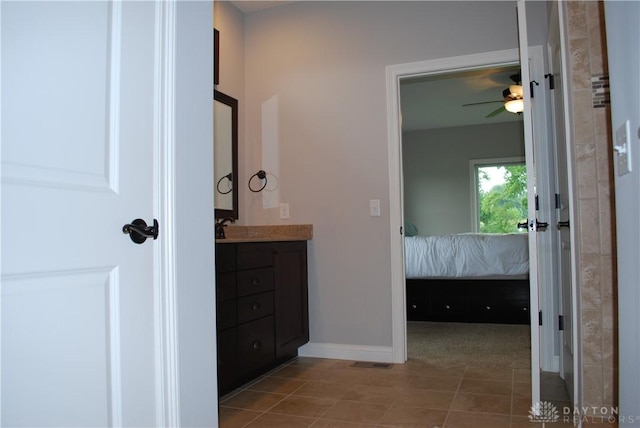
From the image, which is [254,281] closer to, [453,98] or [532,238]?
[532,238]

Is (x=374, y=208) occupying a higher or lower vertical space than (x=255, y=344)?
higher

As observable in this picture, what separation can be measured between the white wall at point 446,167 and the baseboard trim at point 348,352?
484 centimetres

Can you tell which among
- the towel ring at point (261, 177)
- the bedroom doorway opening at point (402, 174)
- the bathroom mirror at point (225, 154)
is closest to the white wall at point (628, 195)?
the bedroom doorway opening at point (402, 174)

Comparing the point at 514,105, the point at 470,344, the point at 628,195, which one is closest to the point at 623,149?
the point at 628,195

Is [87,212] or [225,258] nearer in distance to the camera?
[87,212]

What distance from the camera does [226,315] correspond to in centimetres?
257

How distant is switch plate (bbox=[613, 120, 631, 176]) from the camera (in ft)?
3.36

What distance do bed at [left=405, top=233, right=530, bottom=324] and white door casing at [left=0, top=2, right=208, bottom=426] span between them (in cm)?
375

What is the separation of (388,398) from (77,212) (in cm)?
209

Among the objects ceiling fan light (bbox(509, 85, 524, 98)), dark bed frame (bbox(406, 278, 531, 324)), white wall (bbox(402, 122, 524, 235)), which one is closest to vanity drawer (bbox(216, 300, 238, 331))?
dark bed frame (bbox(406, 278, 531, 324))

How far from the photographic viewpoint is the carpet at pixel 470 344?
339 cm

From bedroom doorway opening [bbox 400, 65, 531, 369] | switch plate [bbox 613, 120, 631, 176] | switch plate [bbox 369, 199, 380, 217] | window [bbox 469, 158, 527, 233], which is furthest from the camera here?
window [bbox 469, 158, 527, 233]

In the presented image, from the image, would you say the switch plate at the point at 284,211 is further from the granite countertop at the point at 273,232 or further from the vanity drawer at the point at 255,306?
the vanity drawer at the point at 255,306

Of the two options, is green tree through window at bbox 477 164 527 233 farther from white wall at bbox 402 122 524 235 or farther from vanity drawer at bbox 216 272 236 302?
vanity drawer at bbox 216 272 236 302
